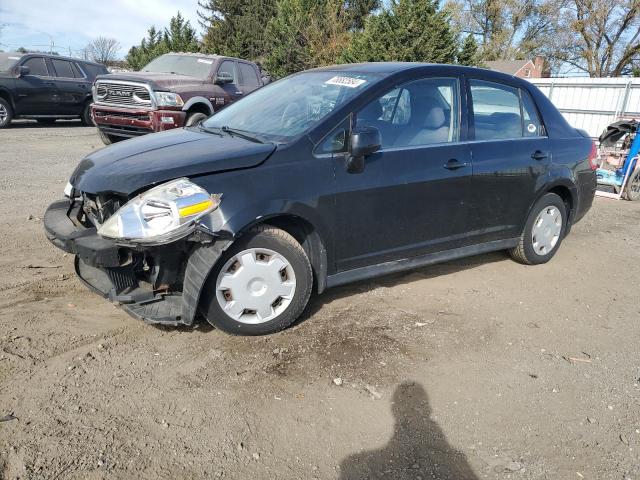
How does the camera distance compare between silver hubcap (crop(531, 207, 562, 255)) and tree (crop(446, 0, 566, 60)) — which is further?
tree (crop(446, 0, 566, 60))

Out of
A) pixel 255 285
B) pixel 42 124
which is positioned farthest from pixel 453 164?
pixel 42 124

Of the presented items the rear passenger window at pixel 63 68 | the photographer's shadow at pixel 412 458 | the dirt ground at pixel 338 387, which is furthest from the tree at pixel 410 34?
the photographer's shadow at pixel 412 458

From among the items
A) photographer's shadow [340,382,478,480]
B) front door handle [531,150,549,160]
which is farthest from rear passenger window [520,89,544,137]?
photographer's shadow [340,382,478,480]

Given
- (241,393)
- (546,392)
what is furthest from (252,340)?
(546,392)

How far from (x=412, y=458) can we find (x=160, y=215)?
72.3 inches

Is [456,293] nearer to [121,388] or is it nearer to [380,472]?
[380,472]

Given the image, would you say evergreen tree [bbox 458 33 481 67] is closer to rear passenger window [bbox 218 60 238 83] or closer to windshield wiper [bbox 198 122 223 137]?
rear passenger window [bbox 218 60 238 83]

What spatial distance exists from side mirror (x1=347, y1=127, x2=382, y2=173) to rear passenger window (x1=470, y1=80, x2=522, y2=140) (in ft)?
3.98

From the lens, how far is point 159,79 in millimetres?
9992

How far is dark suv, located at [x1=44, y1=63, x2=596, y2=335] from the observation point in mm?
3074

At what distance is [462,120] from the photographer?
165 inches

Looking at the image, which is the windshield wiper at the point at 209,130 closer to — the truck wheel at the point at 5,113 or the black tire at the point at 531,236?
the black tire at the point at 531,236

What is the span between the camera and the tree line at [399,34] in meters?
17.6

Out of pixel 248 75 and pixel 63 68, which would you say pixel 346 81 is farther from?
pixel 63 68
